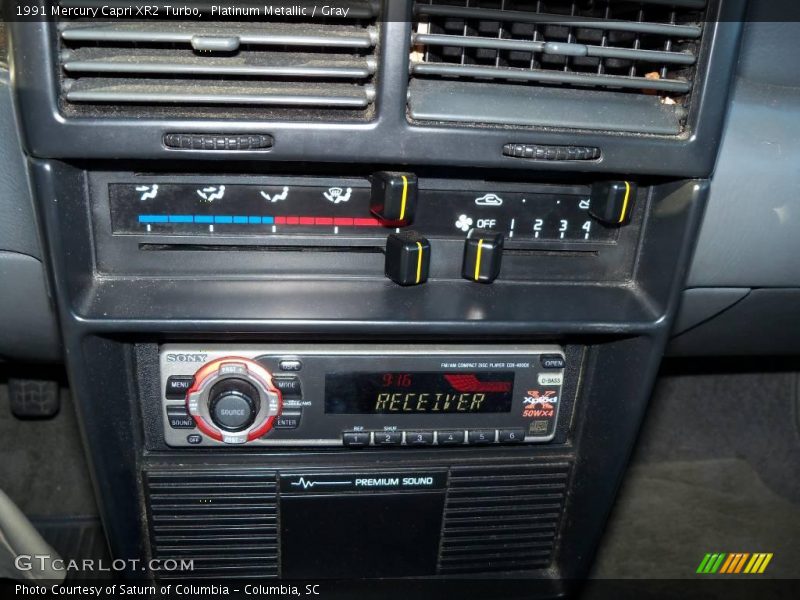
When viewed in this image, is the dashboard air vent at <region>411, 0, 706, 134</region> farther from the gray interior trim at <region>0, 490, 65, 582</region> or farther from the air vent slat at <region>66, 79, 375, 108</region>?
the gray interior trim at <region>0, 490, 65, 582</region>

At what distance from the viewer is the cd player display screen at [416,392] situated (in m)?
1.07

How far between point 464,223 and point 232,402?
0.38m

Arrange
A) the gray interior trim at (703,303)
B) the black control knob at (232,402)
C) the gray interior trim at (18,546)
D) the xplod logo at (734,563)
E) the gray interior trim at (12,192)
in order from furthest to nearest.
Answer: the xplod logo at (734,563)
the gray interior trim at (18,546)
the gray interior trim at (703,303)
the black control knob at (232,402)
the gray interior trim at (12,192)

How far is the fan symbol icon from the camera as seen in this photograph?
101 cm

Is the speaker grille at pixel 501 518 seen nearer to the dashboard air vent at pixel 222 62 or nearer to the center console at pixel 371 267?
the center console at pixel 371 267

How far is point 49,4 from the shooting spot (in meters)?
0.79

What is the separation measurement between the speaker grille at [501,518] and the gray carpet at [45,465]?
0.99m

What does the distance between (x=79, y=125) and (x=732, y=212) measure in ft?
2.73

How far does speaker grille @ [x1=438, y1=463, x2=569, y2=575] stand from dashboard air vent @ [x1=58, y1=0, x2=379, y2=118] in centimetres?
60

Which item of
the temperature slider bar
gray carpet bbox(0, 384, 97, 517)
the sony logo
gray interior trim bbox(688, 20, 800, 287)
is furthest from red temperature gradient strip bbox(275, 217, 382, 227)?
gray carpet bbox(0, 384, 97, 517)

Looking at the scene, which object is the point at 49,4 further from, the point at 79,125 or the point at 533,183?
the point at 533,183

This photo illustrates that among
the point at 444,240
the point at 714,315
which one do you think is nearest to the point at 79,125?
the point at 444,240

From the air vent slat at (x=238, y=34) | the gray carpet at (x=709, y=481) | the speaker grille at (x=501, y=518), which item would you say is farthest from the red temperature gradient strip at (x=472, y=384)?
the gray carpet at (x=709, y=481)

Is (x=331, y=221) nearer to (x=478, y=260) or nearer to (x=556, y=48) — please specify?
(x=478, y=260)
